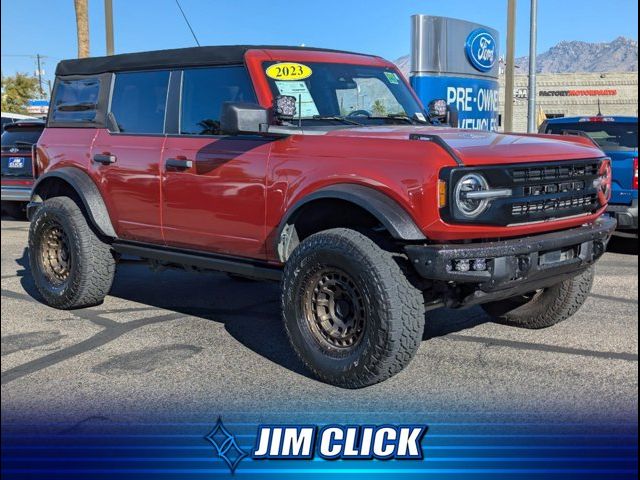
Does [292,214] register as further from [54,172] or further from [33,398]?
[54,172]

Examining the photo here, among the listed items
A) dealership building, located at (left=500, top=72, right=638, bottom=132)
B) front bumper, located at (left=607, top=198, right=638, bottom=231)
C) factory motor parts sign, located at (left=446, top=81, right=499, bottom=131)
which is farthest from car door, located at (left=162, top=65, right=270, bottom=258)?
dealership building, located at (left=500, top=72, right=638, bottom=132)

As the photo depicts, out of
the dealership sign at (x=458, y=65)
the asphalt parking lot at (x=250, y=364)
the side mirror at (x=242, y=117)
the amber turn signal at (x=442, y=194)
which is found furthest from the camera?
the dealership sign at (x=458, y=65)

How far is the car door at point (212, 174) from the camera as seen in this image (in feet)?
15.4

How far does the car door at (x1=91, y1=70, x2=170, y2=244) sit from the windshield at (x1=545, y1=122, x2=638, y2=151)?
5.49 m

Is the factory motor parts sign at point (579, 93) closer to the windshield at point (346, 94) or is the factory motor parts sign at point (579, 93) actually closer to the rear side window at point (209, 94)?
the windshield at point (346, 94)

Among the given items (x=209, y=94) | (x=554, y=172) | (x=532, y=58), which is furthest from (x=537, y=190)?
(x=532, y=58)

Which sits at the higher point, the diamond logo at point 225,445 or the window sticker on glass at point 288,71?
the window sticker on glass at point 288,71

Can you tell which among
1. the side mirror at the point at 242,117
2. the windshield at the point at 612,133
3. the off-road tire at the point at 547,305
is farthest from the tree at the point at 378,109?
the windshield at the point at 612,133

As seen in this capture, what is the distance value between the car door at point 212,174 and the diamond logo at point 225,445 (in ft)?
4.67

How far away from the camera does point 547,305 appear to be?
206 inches

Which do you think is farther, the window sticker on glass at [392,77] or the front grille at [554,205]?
the window sticker on glass at [392,77]

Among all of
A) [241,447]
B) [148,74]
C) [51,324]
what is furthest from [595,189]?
[51,324]

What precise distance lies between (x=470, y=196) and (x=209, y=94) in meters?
2.25

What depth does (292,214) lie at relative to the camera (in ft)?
14.5
